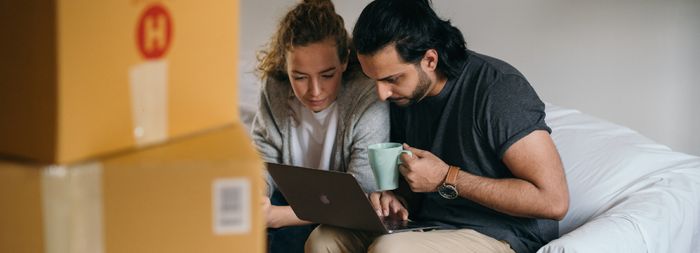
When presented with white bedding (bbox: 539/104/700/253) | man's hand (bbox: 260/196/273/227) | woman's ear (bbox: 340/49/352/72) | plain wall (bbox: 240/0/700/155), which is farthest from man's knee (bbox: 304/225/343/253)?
→ plain wall (bbox: 240/0/700/155)

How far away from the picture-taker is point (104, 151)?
33.8 inches

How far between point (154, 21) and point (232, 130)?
0.14 m

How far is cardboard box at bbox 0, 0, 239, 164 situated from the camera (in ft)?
2.66

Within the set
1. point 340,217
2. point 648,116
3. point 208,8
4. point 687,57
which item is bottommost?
point 340,217

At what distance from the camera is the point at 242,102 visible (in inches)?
105

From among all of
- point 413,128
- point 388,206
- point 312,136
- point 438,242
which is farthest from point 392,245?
point 312,136

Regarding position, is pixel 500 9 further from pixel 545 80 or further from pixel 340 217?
pixel 340 217

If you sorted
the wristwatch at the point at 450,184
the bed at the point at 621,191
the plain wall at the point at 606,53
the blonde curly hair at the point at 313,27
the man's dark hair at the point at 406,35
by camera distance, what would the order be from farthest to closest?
the plain wall at the point at 606,53
the blonde curly hair at the point at 313,27
the man's dark hair at the point at 406,35
the wristwatch at the point at 450,184
the bed at the point at 621,191

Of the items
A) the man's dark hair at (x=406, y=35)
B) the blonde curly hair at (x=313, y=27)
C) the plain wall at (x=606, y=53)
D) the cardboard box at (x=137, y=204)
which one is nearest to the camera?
the cardboard box at (x=137, y=204)

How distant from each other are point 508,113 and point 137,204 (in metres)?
1.15

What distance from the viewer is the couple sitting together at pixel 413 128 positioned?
→ 1.85m

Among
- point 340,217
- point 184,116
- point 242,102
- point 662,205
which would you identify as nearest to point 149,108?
point 184,116

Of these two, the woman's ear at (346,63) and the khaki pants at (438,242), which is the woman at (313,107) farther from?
the khaki pants at (438,242)

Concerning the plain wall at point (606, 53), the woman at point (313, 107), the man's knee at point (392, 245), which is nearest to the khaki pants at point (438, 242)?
the man's knee at point (392, 245)
